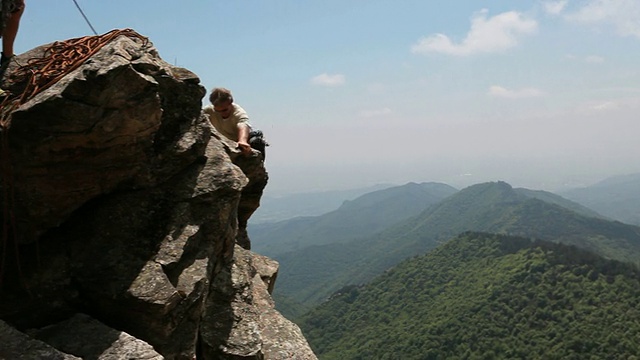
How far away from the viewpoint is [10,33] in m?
9.63

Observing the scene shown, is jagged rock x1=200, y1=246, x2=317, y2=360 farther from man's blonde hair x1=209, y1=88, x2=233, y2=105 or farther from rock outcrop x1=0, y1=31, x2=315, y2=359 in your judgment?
man's blonde hair x1=209, y1=88, x2=233, y2=105

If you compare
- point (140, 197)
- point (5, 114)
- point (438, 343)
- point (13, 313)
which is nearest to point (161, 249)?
point (140, 197)

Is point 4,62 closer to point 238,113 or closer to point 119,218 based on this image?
point 119,218

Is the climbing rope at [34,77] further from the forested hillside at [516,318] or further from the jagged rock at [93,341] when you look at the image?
the forested hillside at [516,318]

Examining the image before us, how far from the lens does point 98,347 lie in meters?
7.12

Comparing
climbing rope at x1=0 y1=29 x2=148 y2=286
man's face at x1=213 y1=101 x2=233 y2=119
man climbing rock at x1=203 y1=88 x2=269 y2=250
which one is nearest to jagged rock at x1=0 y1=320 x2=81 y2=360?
climbing rope at x1=0 y1=29 x2=148 y2=286

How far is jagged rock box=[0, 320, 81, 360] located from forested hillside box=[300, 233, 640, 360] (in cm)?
13388

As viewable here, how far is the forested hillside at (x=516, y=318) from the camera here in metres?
126

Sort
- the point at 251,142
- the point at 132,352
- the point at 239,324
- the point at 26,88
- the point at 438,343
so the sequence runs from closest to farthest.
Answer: the point at 132,352
the point at 26,88
the point at 239,324
the point at 251,142
the point at 438,343

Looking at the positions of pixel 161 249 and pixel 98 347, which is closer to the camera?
pixel 98 347

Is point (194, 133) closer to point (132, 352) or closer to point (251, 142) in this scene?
point (251, 142)

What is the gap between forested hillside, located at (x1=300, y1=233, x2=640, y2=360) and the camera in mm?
125663

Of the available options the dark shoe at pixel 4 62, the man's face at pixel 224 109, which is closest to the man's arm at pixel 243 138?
the man's face at pixel 224 109

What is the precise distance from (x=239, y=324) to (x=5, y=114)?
6090mm
